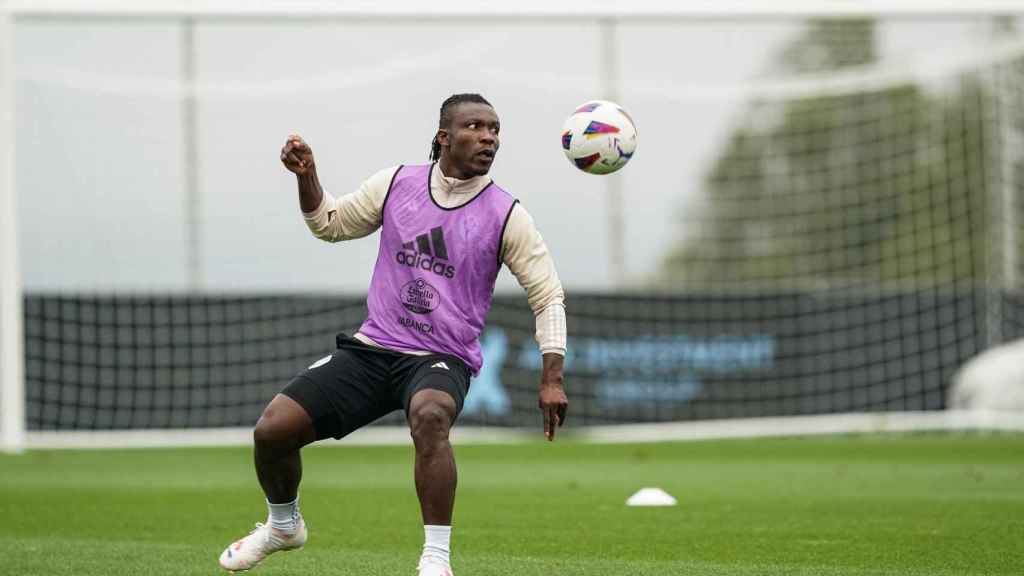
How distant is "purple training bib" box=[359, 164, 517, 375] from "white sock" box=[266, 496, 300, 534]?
0.86 meters

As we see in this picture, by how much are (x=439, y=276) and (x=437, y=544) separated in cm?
125

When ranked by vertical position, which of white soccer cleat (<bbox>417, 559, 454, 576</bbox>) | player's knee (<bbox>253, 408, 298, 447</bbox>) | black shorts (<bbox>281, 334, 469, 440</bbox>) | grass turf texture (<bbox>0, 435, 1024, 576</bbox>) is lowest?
grass turf texture (<bbox>0, 435, 1024, 576</bbox>)

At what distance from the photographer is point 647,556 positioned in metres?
7.88

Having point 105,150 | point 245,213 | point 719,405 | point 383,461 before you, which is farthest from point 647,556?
point 245,213

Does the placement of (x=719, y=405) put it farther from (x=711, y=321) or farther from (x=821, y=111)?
(x=821, y=111)

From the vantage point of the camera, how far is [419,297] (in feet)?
22.5

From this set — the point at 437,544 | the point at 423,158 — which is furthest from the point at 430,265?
the point at 423,158

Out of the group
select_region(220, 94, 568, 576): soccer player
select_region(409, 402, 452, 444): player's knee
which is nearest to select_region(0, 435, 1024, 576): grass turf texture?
select_region(220, 94, 568, 576): soccer player

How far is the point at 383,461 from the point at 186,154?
20.1 feet

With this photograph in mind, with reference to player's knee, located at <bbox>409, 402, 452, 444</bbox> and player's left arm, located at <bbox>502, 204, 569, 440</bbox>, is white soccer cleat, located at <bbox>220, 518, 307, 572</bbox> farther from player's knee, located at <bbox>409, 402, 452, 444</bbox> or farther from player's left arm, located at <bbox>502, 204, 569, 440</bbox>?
player's left arm, located at <bbox>502, 204, 569, 440</bbox>

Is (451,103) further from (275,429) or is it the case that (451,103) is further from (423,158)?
(423,158)

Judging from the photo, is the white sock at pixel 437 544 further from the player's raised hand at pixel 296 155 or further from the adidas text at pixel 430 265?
the player's raised hand at pixel 296 155

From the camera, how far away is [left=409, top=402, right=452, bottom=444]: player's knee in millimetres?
6367

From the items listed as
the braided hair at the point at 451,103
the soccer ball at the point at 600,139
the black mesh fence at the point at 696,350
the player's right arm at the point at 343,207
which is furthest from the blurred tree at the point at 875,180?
the player's right arm at the point at 343,207
